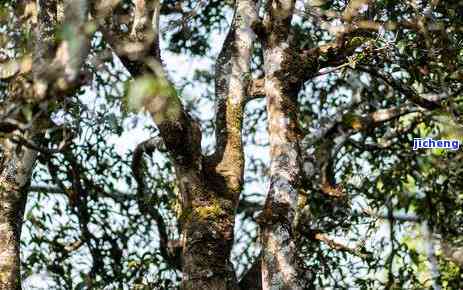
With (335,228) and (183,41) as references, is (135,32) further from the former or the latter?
(183,41)

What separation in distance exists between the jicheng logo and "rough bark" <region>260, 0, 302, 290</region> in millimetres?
846

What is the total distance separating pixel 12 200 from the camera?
6074 mm

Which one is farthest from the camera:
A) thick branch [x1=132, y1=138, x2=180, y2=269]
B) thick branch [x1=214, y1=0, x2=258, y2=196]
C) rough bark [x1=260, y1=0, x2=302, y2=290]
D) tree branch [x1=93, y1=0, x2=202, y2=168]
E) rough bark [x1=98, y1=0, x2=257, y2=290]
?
thick branch [x1=132, y1=138, x2=180, y2=269]

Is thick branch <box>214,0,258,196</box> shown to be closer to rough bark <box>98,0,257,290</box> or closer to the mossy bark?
rough bark <box>98,0,257,290</box>

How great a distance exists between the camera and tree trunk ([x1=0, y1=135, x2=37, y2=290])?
19.6 ft

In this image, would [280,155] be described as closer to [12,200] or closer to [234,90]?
[234,90]

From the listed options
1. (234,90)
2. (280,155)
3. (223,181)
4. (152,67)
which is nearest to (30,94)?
(152,67)

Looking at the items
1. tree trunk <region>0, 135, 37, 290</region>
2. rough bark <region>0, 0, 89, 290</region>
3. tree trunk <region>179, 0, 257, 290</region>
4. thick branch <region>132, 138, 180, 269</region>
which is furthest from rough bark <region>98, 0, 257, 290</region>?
thick branch <region>132, 138, 180, 269</region>

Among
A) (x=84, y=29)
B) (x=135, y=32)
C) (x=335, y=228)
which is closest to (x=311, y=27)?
(x=335, y=228)

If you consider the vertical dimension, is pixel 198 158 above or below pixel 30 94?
above

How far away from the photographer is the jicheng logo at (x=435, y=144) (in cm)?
518

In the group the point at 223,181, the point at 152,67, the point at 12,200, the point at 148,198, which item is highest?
the point at 152,67

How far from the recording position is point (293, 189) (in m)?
5.59

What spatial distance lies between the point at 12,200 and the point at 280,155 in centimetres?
207
